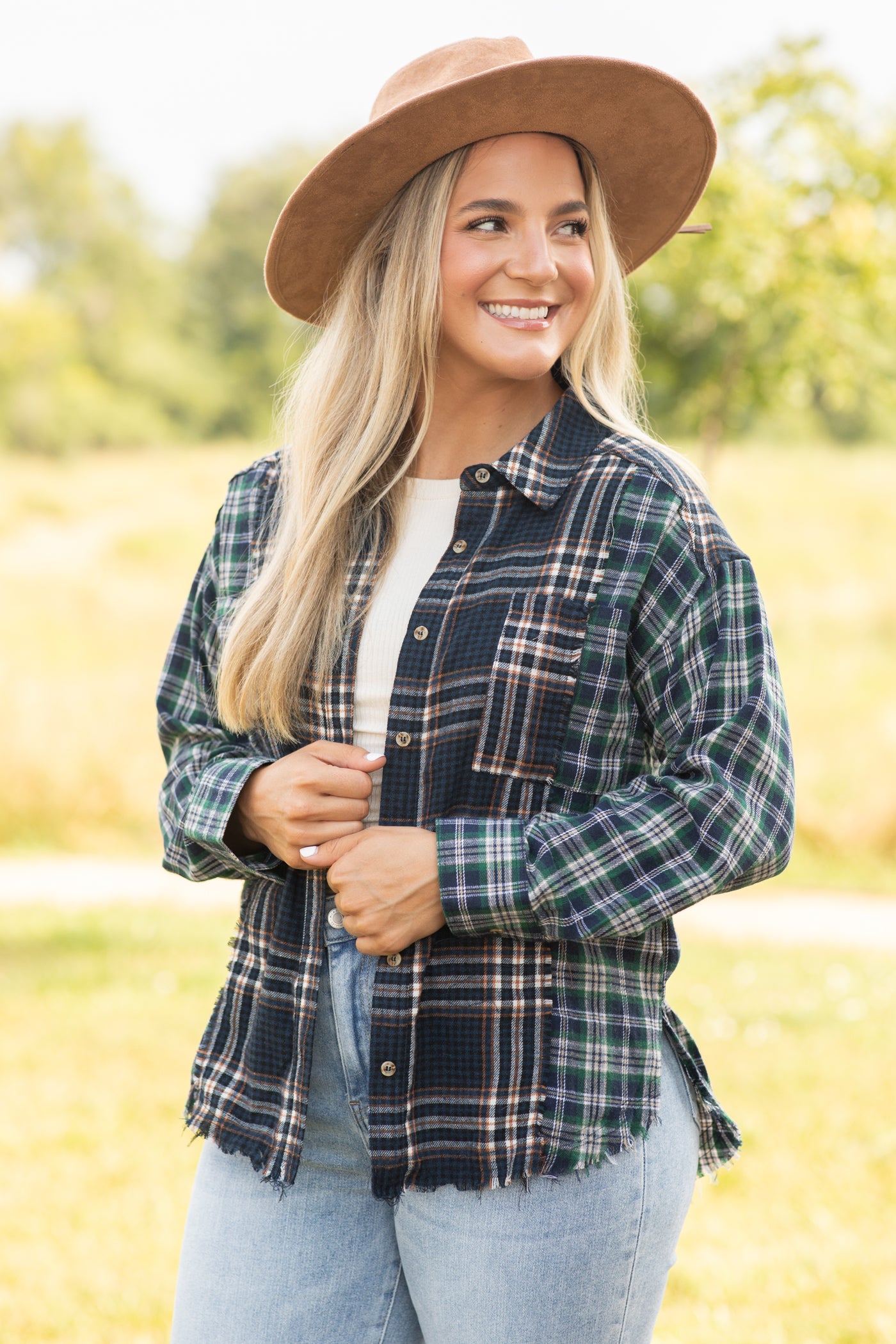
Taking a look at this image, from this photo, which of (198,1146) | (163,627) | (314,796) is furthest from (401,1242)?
(163,627)

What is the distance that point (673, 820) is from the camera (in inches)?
58.0

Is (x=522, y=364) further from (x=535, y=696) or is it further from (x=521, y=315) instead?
(x=535, y=696)

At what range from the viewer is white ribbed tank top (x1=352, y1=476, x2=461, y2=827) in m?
1.67

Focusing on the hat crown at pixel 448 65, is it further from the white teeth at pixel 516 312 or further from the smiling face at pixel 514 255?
the white teeth at pixel 516 312

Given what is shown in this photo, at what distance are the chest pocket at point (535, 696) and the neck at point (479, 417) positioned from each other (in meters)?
0.37

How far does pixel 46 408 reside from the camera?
22984mm

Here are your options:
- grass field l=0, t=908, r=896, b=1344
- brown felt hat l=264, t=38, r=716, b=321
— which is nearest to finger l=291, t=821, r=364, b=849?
brown felt hat l=264, t=38, r=716, b=321

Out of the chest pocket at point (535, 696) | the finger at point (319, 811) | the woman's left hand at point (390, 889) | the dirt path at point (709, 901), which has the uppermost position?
the chest pocket at point (535, 696)

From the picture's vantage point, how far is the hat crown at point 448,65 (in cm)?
175

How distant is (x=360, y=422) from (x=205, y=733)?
50 centimetres

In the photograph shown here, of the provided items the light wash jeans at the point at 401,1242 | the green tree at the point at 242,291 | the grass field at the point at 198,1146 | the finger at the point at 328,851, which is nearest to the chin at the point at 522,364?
the finger at the point at 328,851

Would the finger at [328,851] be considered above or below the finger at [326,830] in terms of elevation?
below

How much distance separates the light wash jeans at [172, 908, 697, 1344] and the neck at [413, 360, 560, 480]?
2.24 feet

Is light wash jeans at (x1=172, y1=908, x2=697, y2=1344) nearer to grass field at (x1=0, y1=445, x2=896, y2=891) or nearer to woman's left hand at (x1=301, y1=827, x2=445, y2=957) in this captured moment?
woman's left hand at (x1=301, y1=827, x2=445, y2=957)
